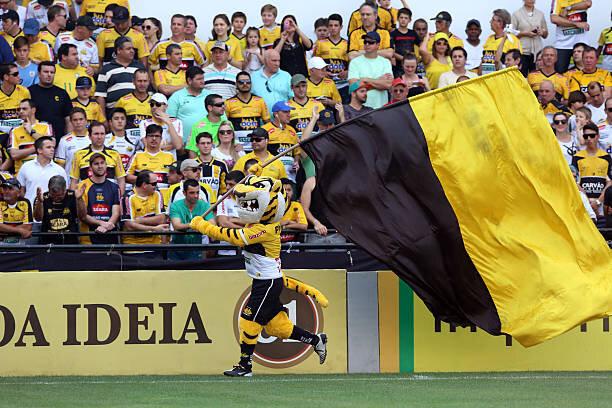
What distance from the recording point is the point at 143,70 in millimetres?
16594

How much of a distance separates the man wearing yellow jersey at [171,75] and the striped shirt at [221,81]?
0.34m

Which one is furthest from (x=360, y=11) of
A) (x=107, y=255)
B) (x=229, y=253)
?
(x=107, y=255)

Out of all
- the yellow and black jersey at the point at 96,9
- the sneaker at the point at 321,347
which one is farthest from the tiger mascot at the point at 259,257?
the yellow and black jersey at the point at 96,9

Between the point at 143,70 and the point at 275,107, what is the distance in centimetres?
182

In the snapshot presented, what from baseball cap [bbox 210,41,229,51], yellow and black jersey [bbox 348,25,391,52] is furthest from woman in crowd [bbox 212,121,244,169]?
yellow and black jersey [bbox 348,25,391,52]

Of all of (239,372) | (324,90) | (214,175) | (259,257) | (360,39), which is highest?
(360,39)

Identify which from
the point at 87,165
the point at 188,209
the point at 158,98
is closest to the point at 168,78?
the point at 158,98

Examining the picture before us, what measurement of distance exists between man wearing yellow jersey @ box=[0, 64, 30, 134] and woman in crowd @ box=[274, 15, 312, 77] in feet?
13.0

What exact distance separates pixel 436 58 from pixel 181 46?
12.5 feet

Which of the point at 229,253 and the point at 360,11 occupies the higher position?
the point at 360,11

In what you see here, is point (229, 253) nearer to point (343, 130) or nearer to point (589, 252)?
point (343, 130)

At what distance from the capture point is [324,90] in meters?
17.6

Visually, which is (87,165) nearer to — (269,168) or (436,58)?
(269,168)

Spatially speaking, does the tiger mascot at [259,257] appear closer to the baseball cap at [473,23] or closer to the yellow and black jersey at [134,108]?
the yellow and black jersey at [134,108]
